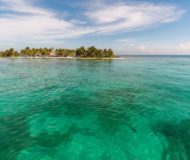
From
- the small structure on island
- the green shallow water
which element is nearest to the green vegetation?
the small structure on island

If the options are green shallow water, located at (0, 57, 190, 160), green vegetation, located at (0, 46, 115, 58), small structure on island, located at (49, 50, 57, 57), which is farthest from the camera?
small structure on island, located at (49, 50, 57, 57)

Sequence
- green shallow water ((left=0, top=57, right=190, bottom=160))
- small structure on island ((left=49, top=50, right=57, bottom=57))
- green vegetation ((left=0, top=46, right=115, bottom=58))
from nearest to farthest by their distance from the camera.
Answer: green shallow water ((left=0, top=57, right=190, bottom=160))
green vegetation ((left=0, top=46, right=115, bottom=58))
small structure on island ((left=49, top=50, right=57, bottom=57))

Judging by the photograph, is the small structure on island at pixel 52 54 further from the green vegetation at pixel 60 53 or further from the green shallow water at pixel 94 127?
the green shallow water at pixel 94 127

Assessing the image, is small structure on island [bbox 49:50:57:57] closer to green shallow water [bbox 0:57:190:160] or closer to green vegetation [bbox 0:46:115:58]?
green vegetation [bbox 0:46:115:58]

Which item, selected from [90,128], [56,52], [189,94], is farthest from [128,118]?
[56,52]

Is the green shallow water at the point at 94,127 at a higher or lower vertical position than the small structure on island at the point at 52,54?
higher

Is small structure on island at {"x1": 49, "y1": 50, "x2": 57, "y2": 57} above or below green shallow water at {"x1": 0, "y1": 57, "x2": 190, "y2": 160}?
below

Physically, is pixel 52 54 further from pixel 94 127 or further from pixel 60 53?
pixel 94 127

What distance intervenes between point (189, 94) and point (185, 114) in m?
6.31

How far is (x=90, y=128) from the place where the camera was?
9922mm

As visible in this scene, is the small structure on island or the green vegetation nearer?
the green vegetation

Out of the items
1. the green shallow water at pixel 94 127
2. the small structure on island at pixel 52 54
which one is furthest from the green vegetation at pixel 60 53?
the green shallow water at pixel 94 127

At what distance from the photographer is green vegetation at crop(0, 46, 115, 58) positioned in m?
113

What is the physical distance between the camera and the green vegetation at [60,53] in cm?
11338
